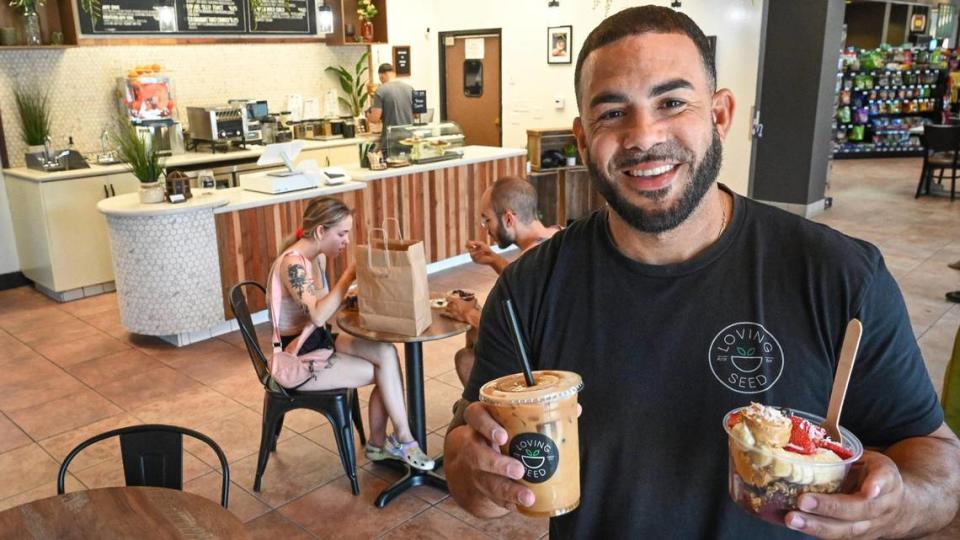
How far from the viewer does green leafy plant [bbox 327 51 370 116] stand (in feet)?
30.4

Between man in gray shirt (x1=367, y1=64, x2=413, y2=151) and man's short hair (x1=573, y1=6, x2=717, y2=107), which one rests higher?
man's short hair (x1=573, y1=6, x2=717, y2=107)

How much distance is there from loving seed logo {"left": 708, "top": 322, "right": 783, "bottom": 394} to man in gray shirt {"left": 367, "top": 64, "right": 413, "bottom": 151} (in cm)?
788

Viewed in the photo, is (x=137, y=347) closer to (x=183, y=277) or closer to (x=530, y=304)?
(x=183, y=277)

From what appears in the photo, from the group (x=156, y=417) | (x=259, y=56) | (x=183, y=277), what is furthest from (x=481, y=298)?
(x=259, y=56)

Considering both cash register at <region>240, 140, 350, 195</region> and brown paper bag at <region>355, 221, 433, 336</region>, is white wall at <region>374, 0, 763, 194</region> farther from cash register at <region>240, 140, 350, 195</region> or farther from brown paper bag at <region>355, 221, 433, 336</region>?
brown paper bag at <region>355, 221, 433, 336</region>

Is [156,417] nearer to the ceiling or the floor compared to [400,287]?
Result: nearer to the floor

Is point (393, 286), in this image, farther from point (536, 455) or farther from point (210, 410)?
point (536, 455)

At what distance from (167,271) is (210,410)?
127 cm

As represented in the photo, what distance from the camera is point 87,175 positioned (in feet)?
20.4

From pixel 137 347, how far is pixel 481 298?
8.26ft

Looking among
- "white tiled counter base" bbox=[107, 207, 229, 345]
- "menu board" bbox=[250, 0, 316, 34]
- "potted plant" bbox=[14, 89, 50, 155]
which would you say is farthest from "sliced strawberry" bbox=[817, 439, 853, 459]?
"menu board" bbox=[250, 0, 316, 34]

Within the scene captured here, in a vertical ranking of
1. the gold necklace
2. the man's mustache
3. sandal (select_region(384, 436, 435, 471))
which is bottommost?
sandal (select_region(384, 436, 435, 471))

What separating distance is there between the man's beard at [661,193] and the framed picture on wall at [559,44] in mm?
8488

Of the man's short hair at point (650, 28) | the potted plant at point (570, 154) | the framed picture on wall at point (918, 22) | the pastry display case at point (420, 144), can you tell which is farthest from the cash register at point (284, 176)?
the framed picture on wall at point (918, 22)
